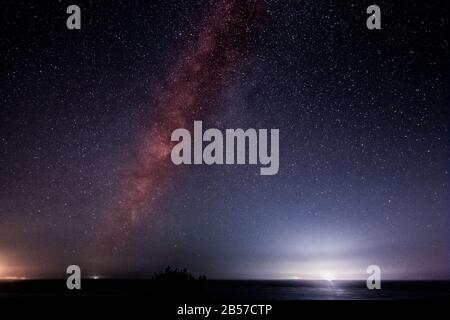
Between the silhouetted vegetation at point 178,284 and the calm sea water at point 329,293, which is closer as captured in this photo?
the silhouetted vegetation at point 178,284

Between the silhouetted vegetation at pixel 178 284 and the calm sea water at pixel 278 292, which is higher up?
the silhouetted vegetation at pixel 178 284

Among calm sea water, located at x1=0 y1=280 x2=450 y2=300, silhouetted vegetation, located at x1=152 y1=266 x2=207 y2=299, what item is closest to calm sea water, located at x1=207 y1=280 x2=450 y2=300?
calm sea water, located at x1=0 y1=280 x2=450 y2=300

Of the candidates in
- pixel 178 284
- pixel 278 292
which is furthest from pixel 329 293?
pixel 178 284
